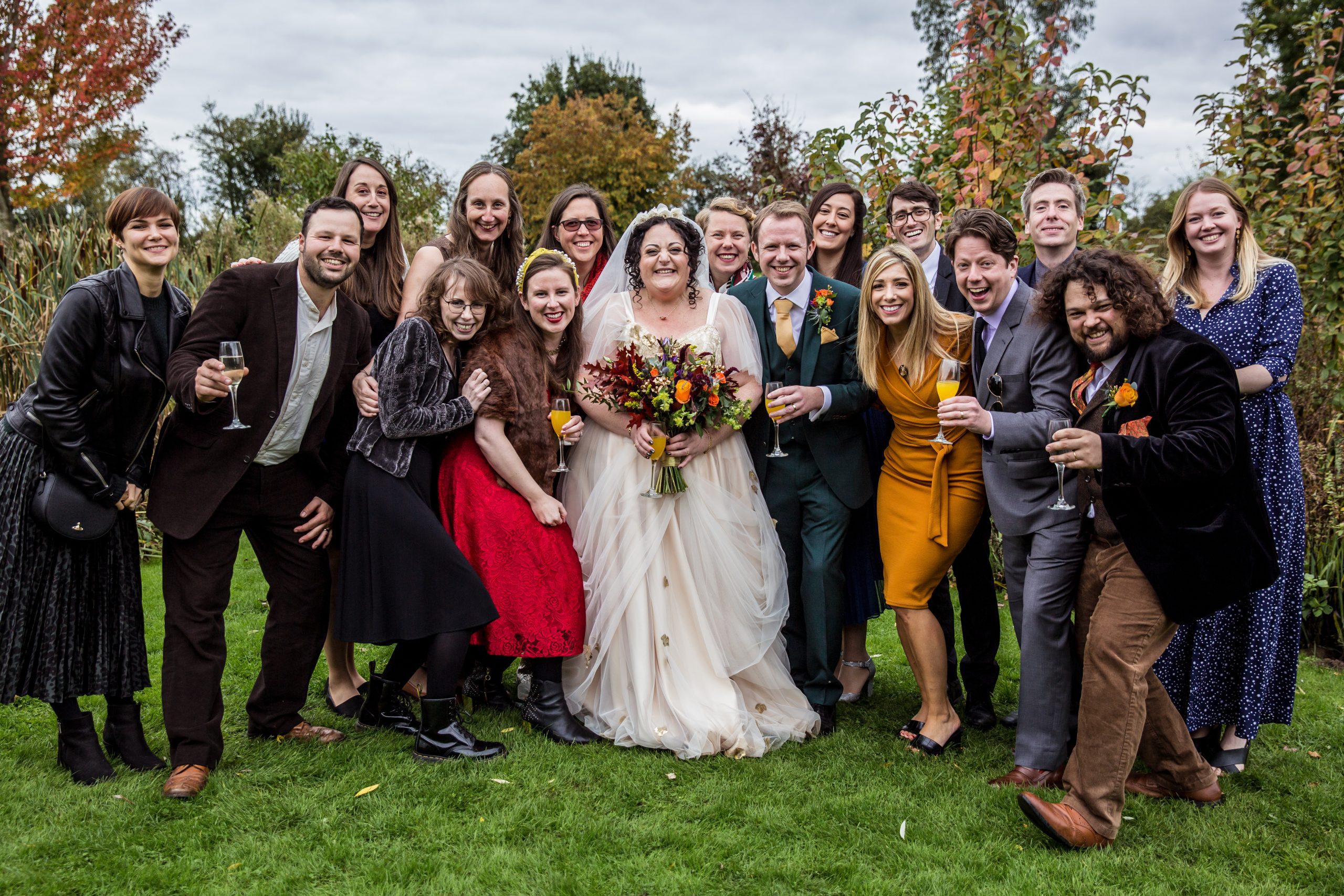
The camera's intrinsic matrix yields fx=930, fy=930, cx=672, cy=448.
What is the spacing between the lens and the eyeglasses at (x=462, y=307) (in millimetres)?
4617

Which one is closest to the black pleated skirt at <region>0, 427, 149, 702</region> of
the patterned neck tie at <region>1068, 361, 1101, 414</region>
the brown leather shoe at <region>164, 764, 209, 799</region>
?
the brown leather shoe at <region>164, 764, 209, 799</region>

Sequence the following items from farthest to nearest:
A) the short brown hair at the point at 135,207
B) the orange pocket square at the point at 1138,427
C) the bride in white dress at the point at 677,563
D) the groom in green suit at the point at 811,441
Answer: the groom in green suit at the point at 811,441, the bride in white dress at the point at 677,563, the short brown hair at the point at 135,207, the orange pocket square at the point at 1138,427

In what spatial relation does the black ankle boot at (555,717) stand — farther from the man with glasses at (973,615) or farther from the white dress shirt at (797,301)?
the white dress shirt at (797,301)

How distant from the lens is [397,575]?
440 cm

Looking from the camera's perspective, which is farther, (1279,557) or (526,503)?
(526,503)

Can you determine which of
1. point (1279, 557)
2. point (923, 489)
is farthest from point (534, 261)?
point (1279, 557)

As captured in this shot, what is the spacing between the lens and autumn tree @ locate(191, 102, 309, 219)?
34.0m

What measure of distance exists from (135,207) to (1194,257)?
4.95 meters

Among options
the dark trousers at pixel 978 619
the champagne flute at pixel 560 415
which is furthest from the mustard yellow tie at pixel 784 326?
the dark trousers at pixel 978 619

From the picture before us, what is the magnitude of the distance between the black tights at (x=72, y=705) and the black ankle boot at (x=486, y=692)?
1.71 m

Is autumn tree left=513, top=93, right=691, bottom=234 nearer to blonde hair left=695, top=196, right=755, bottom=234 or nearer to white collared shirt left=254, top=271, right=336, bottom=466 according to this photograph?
blonde hair left=695, top=196, right=755, bottom=234

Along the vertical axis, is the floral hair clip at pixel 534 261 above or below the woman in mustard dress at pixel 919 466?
above

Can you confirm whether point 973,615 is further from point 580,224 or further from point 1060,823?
point 580,224

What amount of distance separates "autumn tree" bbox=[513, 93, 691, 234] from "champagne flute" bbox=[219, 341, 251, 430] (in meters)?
24.5
